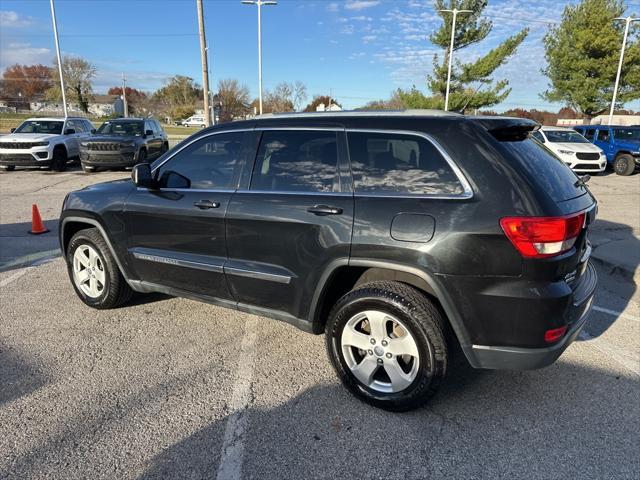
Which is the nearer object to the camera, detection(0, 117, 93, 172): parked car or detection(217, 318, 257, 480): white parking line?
detection(217, 318, 257, 480): white parking line

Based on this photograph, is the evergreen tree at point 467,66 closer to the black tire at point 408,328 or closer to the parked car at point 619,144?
the parked car at point 619,144

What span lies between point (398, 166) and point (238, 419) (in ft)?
6.00

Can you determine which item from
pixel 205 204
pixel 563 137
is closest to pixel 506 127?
pixel 205 204

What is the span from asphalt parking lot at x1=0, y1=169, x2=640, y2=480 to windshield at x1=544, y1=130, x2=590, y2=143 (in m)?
14.5

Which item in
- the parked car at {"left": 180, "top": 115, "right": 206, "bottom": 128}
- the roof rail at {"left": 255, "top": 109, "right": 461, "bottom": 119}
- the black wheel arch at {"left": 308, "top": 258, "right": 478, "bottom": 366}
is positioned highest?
the parked car at {"left": 180, "top": 115, "right": 206, "bottom": 128}

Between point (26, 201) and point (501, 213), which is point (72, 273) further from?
point (26, 201)

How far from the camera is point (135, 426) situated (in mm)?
2648

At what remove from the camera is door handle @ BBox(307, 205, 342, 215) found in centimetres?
280

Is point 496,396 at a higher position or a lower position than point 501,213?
lower

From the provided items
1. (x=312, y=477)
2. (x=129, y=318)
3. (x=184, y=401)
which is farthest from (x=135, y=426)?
(x=129, y=318)

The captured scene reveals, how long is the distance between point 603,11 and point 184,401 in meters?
35.1

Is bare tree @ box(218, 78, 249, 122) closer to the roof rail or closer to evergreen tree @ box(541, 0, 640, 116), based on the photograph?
evergreen tree @ box(541, 0, 640, 116)

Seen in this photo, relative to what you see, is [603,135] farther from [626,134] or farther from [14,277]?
[14,277]

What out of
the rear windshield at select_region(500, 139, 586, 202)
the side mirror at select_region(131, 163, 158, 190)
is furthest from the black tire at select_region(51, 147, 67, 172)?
the rear windshield at select_region(500, 139, 586, 202)
